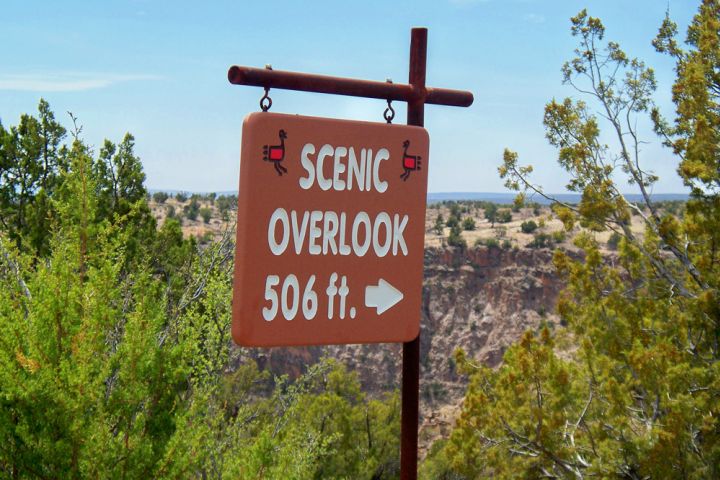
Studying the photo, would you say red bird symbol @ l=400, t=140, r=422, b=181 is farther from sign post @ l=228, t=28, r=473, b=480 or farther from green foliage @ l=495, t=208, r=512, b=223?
green foliage @ l=495, t=208, r=512, b=223

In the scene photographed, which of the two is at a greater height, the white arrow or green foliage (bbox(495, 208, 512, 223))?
green foliage (bbox(495, 208, 512, 223))

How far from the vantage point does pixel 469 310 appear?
5744 cm

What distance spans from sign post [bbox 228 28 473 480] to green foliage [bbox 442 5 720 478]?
7.67 meters

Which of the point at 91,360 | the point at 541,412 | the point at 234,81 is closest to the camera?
the point at 234,81

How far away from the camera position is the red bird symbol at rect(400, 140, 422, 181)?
3.27 m

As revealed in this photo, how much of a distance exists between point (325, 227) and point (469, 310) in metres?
55.2

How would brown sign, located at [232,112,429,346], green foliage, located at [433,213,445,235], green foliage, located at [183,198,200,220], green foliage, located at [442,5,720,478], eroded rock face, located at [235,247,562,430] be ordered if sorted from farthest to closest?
1. green foliage, located at [433,213,445,235]
2. eroded rock face, located at [235,247,562,430]
3. green foliage, located at [183,198,200,220]
4. green foliage, located at [442,5,720,478]
5. brown sign, located at [232,112,429,346]

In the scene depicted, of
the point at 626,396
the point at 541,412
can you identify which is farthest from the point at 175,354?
the point at 626,396

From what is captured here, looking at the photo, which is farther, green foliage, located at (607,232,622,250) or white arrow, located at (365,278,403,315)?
green foliage, located at (607,232,622,250)

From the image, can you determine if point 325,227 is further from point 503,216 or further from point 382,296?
point 503,216

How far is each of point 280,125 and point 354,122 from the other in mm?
307

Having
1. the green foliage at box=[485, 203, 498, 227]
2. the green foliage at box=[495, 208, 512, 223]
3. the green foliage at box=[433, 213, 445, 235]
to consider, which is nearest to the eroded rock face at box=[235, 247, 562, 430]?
the green foliage at box=[433, 213, 445, 235]

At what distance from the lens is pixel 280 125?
3.03m

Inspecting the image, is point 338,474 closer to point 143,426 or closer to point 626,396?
point 626,396
